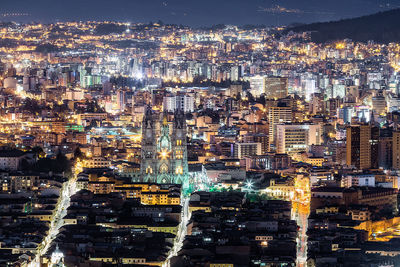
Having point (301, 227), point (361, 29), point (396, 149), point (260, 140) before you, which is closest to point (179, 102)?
point (260, 140)

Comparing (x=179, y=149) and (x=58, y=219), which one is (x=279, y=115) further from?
(x=58, y=219)

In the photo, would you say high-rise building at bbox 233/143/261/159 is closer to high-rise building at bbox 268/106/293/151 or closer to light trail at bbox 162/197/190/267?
high-rise building at bbox 268/106/293/151

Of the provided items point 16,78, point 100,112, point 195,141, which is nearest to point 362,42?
point 16,78

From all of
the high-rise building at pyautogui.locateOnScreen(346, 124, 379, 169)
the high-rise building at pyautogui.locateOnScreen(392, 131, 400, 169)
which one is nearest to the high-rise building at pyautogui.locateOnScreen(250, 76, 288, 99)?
the high-rise building at pyautogui.locateOnScreen(392, 131, 400, 169)

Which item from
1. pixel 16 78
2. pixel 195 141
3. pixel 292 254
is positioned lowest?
pixel 292 254

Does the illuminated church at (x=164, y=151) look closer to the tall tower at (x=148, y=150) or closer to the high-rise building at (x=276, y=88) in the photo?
the tall tower at (x=148, y=150)

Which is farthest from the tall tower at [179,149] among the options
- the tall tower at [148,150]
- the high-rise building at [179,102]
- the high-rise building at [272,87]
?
the high-rise building at [272,87]

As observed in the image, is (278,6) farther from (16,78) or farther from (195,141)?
(195,141)
